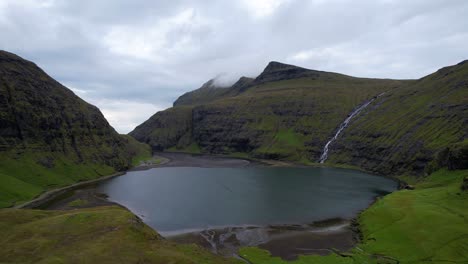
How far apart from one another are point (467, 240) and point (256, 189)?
281 feet

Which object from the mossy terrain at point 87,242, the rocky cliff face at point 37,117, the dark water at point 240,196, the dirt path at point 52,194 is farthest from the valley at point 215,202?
the dirt path at point 52,194

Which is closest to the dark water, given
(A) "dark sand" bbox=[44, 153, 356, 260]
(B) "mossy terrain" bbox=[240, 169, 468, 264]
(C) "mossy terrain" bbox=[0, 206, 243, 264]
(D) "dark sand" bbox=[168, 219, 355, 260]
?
(A) "dark sand" bbox=[44, 153, 356, 260]

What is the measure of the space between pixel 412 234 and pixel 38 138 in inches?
6743

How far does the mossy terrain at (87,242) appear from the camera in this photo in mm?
49188

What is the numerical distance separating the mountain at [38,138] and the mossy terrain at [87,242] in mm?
65587

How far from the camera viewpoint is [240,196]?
122 m

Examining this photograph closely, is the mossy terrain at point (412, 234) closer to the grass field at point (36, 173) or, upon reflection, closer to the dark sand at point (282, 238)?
the dark sand at point (282, 238)

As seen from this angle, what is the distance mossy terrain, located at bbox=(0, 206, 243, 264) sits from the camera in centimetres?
4919

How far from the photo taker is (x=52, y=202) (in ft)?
374

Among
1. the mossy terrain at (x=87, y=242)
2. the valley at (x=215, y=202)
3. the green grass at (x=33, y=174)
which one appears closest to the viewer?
the mossy terrain at (x=87, y=242)

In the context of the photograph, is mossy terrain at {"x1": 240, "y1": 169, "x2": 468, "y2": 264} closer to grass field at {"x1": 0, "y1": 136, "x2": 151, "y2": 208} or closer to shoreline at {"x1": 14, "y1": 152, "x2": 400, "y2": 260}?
shoreline at {"x1": 14, "y1": 152, "x2": 400, "y2": 260}

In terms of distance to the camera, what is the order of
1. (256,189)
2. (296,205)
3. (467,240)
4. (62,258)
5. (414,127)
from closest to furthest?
(62,258) → (467,240) → (296,205) → (256,189) → (414,127)

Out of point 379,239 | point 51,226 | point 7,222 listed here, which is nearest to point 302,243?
point 379,239

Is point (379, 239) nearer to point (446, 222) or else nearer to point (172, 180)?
point (446, 222)
